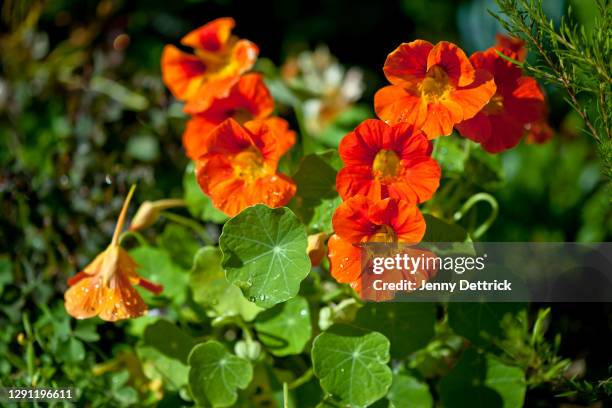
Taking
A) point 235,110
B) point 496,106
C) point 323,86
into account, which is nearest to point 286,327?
point 235,110

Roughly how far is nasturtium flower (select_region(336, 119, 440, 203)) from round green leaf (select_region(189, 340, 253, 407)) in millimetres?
317

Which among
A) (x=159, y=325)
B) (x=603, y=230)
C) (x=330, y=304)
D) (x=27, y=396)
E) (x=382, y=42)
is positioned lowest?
(x=27, y=396)

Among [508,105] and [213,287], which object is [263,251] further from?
[508,105]

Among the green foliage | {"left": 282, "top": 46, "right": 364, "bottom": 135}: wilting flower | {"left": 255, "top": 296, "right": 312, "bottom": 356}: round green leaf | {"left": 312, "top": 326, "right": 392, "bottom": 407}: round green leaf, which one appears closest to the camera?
the green foliage

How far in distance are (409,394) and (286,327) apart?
22 cm

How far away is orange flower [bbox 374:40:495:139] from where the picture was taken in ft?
3.01

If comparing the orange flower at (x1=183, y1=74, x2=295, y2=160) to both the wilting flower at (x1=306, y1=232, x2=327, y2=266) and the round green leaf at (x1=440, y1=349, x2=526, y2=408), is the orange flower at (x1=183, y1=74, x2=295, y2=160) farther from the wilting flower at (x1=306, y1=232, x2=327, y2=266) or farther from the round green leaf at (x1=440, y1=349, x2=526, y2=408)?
the round green leaf at (x1=440, y1=349, x2=526, y2=408)

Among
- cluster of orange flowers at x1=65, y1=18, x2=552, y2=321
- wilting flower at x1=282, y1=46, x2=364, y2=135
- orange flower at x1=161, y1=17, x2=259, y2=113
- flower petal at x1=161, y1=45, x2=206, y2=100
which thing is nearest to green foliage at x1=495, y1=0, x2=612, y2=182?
cluster of orange flowers at x1=65, y1=18, x2=552, y2=321

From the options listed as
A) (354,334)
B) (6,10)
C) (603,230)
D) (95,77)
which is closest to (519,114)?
(354,334)

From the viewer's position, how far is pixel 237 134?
1.02m

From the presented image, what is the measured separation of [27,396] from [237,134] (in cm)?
54

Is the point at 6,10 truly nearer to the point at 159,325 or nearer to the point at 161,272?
the point at 161,272

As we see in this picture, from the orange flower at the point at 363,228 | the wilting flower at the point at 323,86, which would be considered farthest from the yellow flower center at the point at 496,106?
the wilting flower at the point at 323,86

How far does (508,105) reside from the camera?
1046mm
